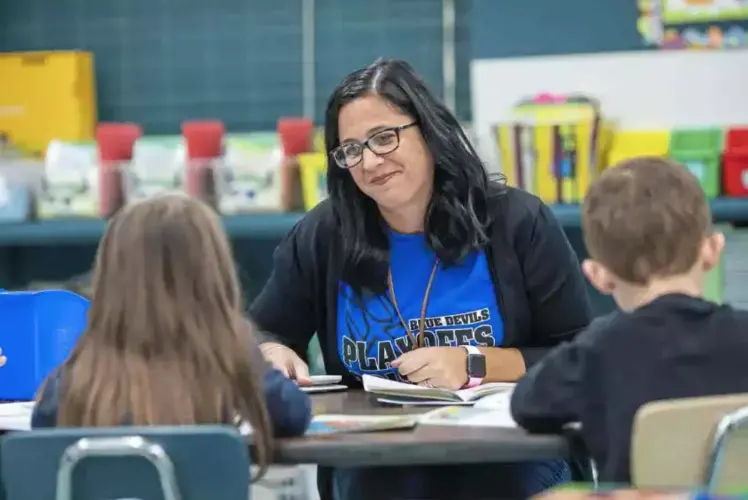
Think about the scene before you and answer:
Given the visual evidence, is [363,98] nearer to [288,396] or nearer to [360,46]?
[288,396]

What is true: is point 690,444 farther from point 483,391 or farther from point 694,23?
point 694,23

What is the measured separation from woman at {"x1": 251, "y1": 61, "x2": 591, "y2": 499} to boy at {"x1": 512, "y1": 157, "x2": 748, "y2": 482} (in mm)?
488

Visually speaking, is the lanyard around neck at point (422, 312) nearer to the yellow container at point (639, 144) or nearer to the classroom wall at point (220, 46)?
the yellow container at point (639, 144)

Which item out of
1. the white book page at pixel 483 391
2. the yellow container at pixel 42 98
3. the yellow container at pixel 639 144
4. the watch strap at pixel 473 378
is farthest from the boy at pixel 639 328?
the yellow container at pixel 42 98

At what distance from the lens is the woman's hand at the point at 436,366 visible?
2123 millimetres

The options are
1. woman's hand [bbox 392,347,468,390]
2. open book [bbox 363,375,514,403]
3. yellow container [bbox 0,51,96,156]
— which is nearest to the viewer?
open book [bbox 363,375,514,403]

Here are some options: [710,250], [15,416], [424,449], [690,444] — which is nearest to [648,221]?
[710,250]

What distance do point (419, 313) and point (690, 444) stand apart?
0.82 meters

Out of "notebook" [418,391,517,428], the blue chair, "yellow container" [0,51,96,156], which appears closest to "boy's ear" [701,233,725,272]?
"notebook" [418,391,517,428]

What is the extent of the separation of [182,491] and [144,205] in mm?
446

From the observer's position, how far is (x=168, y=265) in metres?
1.77

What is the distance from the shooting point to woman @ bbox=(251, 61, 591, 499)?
7.54 ft

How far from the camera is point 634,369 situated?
165 cm

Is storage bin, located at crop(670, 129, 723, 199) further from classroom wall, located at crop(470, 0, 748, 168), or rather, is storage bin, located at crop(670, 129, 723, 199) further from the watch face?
the watch face
